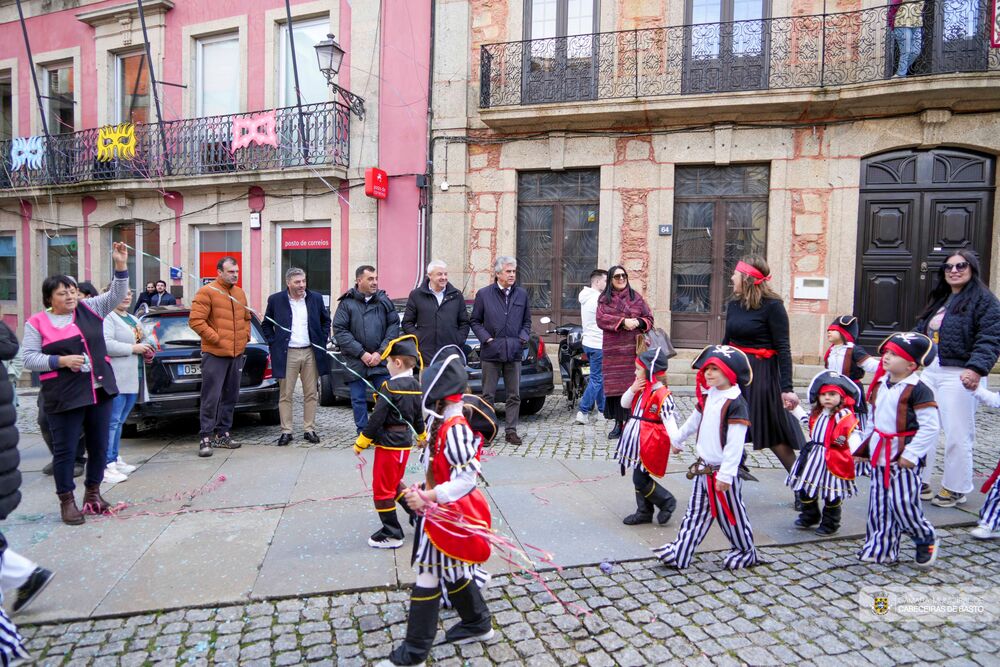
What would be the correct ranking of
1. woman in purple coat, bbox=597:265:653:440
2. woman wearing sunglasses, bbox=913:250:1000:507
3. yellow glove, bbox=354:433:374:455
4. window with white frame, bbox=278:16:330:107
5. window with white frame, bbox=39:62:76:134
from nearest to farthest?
yellow glove, bbox=354:433:374:455 → woman wearing sunglasses, bbox=913:250:1000:507 → woman in purple coat, bbox=597:265:653:440 → window with white frame, bbox=278:16:330:107 → window with white frame, bbox=39:62:76:134

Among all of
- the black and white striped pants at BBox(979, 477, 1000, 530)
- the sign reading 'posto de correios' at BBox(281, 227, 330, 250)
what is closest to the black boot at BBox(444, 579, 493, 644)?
the black and white striped pants at BBox(979, 477, 1000, 530)

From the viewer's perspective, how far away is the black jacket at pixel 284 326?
6.79m

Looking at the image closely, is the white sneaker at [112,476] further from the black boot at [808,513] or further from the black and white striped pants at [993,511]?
the black and white striped pants at [993,511]

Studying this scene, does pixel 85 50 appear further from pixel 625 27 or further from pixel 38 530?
pixel 38 530

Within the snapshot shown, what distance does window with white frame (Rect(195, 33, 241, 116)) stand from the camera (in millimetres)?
14445

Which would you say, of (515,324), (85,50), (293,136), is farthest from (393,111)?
(85,50)

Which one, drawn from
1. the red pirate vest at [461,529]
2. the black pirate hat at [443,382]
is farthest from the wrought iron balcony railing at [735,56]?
the red pirate vest at [461,529]

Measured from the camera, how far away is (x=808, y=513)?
14.5 ft

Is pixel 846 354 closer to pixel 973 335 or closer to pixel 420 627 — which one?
pixel 973 335

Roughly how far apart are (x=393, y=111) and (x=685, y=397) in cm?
771

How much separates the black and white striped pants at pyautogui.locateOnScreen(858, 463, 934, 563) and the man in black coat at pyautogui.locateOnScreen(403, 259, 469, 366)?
4.07m

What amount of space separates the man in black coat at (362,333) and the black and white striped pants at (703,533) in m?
3.34

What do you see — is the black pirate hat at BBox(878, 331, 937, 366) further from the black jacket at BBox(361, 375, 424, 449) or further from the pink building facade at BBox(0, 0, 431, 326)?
the pink building facade at BBox(0, 0, 431, 326)

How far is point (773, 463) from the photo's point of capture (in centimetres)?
616
